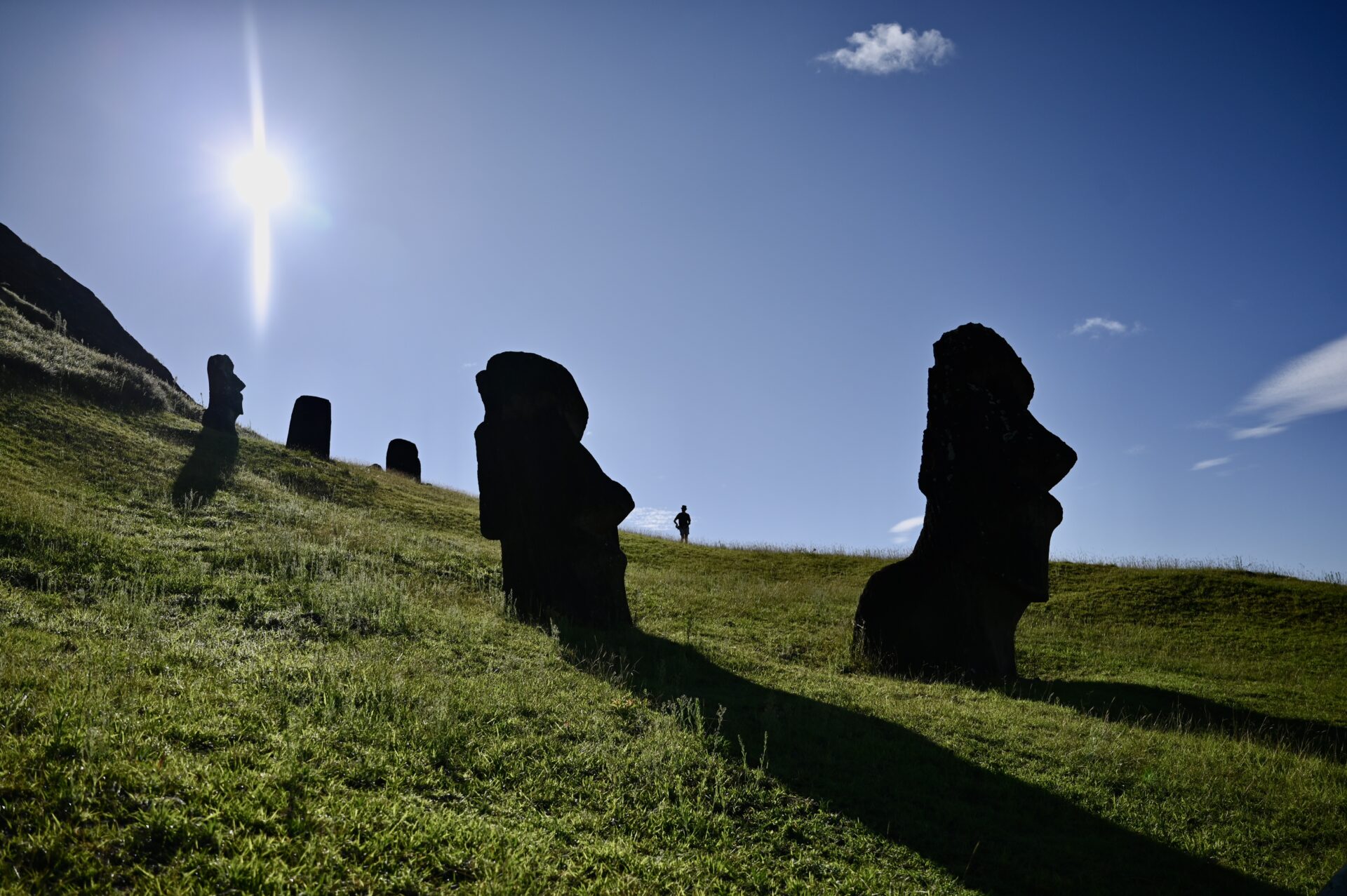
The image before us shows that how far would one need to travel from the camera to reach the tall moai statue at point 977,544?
44.1 feet

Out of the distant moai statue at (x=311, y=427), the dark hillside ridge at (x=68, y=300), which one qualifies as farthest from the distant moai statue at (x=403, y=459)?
the dark hillside ridge at (x=68, y=300)

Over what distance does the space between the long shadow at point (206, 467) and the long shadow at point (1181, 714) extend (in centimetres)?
1776

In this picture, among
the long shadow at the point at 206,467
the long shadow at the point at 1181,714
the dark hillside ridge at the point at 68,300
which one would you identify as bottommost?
the long shadow at the point at 1181,714

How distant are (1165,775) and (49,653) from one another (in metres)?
10.3

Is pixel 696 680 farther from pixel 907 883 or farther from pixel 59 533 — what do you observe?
pixel 59 533

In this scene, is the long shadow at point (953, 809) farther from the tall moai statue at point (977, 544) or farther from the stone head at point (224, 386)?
the stone head at point (224, 386)

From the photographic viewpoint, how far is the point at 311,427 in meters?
34.2

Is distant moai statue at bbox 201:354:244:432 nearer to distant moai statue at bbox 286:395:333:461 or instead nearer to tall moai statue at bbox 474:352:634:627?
distant moai statue at bbox 286:395:333:461

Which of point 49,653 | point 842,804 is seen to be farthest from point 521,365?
point 842,804

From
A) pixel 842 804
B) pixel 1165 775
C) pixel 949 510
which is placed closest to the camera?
pixel 842 804

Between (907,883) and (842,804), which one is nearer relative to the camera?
(907,883)

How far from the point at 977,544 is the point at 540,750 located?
9645mm

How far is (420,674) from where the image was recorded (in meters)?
8.08

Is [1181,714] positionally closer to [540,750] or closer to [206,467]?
[540,750]
